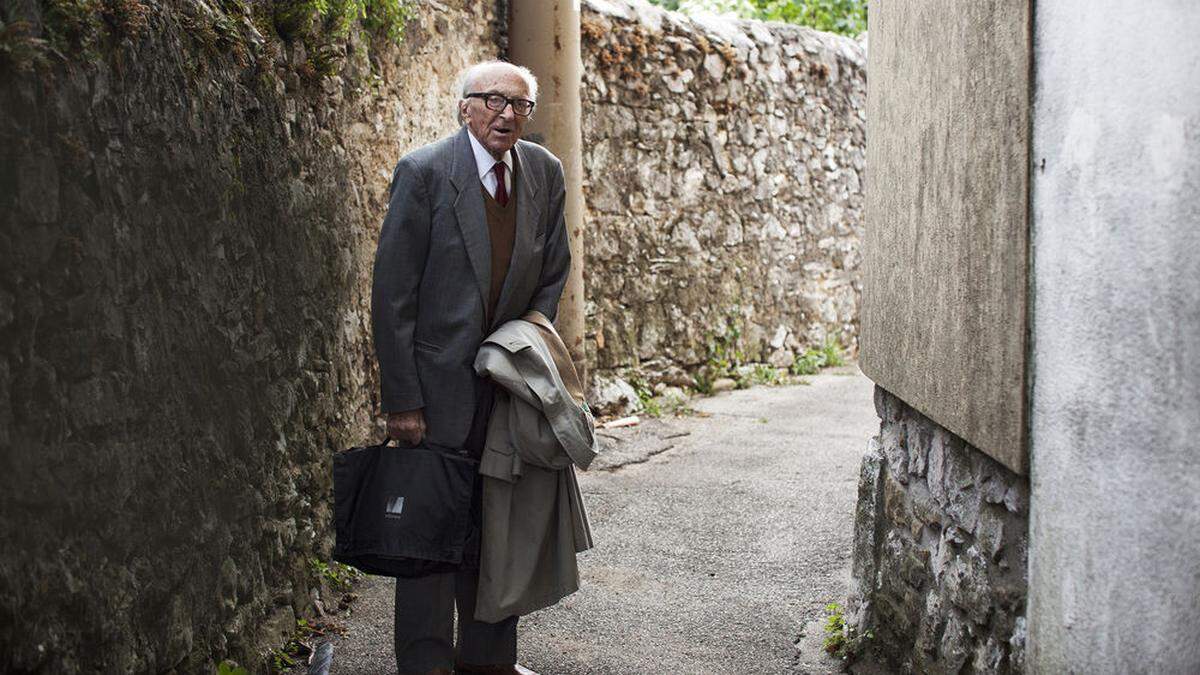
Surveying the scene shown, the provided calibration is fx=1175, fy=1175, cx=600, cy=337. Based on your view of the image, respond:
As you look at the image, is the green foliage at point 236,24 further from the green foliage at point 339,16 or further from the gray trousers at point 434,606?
the gray trousers at point 434,606

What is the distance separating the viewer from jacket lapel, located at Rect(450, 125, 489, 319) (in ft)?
10.3

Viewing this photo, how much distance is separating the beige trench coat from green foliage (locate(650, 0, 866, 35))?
10646 mm

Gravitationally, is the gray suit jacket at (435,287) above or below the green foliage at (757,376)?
above

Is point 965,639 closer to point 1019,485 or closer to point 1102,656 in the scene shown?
point 1019,485

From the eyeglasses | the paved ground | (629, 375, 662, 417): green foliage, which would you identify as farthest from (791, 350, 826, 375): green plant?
the eyeglasses

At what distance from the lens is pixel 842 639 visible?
11.7 ft

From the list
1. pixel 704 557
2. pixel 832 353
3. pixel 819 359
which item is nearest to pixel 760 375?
pixel 819 359

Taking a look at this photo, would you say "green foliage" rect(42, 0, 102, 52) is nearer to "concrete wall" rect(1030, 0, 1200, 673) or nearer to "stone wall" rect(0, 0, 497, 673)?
"stone wall" rect(0, 0, 497, 673)

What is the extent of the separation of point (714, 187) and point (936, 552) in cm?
554

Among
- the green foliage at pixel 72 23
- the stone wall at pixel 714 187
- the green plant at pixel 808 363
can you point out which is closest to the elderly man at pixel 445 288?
the green foliage at pixel 72 23

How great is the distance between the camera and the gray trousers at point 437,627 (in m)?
3.15

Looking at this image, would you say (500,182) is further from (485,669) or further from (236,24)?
(485,669)

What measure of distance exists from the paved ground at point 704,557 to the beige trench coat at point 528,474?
1.52 ft

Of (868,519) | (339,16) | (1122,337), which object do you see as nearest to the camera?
(1122,337)
